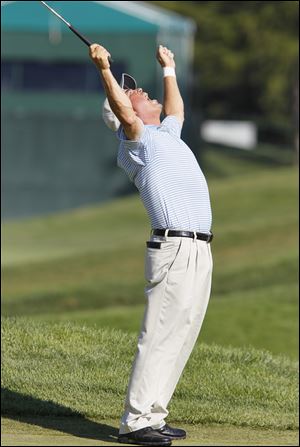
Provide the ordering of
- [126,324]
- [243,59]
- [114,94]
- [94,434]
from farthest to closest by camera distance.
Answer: [243,59] → [126,324] → [94,434] → [114,94]

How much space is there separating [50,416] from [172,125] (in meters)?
1.86

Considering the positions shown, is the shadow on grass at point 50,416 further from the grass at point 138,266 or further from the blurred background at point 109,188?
the grass at point 138,266

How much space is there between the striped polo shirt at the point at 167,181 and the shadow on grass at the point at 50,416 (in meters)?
1.12

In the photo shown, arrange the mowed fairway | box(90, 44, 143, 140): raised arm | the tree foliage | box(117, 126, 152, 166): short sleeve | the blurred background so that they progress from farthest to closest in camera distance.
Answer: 1. the tree foliage
2. the blurred background
3. the mowed fairway
4. box(117, 126, 152, 166): short sleeve
5. box(90, 44, 143, 140): raised arm

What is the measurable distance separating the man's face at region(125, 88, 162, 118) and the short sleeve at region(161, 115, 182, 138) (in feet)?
0.26

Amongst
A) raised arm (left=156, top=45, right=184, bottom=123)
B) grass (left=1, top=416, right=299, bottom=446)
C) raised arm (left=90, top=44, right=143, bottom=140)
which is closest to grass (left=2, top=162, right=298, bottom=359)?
grass (left=1, top=416, right=299, bottom=446)

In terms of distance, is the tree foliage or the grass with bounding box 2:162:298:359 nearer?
the grass with bounding box 2:162:298:359

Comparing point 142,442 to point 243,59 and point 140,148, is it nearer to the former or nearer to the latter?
point 140,148

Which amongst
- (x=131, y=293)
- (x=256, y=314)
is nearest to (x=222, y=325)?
(x=256, y=314)

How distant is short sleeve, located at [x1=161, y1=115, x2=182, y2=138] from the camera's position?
5949 millimetres

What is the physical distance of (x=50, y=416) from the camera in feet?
22.6

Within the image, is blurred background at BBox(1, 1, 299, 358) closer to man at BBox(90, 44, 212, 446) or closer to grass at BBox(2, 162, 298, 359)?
grass at BBox(2, 162, 298, 359)

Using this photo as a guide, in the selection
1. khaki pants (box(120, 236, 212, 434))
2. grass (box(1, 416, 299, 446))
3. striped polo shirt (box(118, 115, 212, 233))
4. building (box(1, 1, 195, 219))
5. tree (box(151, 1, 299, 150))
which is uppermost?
striped polo shirt (box(118, 115, 212, 233))

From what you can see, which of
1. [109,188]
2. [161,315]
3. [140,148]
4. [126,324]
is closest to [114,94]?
[140,148]
